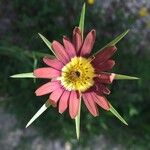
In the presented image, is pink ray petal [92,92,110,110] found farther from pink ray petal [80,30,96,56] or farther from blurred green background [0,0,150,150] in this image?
blurred green background [0,0,150,150]

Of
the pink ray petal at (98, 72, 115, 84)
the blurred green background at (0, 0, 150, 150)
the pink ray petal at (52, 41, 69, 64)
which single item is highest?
the pink ray petal at (52, 41, 69, 64)

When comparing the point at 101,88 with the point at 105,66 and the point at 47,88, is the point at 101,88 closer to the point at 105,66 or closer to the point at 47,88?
the point at 105,66

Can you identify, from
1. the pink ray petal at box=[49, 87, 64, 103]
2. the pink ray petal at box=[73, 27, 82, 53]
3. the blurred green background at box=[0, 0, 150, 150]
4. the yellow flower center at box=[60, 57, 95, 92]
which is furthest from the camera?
the blurred green background at box=[0, 0, 150, 150]

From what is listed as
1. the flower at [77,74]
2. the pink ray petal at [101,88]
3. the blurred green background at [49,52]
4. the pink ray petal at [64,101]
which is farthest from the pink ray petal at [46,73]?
the blurred green background at [49,52]

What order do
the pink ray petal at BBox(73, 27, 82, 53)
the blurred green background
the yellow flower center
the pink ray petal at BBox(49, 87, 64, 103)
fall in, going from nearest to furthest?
the pink ray petal at BBox(73, 27, 82, 53), the pink ray petal at BBox(49, 87, 64, 103), the yellow flower center, the blurred green background

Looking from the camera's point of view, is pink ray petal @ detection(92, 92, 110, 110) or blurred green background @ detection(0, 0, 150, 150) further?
blurred green background @ detection(0, 0, 150, 150)

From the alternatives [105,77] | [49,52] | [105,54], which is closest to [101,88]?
[105,77]

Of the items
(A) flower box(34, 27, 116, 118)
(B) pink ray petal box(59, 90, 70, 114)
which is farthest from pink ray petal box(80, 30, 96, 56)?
(B) pink ray petal box(59, 90, 70, 114)

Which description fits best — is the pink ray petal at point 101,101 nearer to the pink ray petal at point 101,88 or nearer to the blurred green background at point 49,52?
the pink ray petal at point 101,88

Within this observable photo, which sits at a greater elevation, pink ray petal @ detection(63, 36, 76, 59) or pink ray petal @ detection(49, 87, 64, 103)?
pink ray petal @ detection(63, 36, 76, 59)
